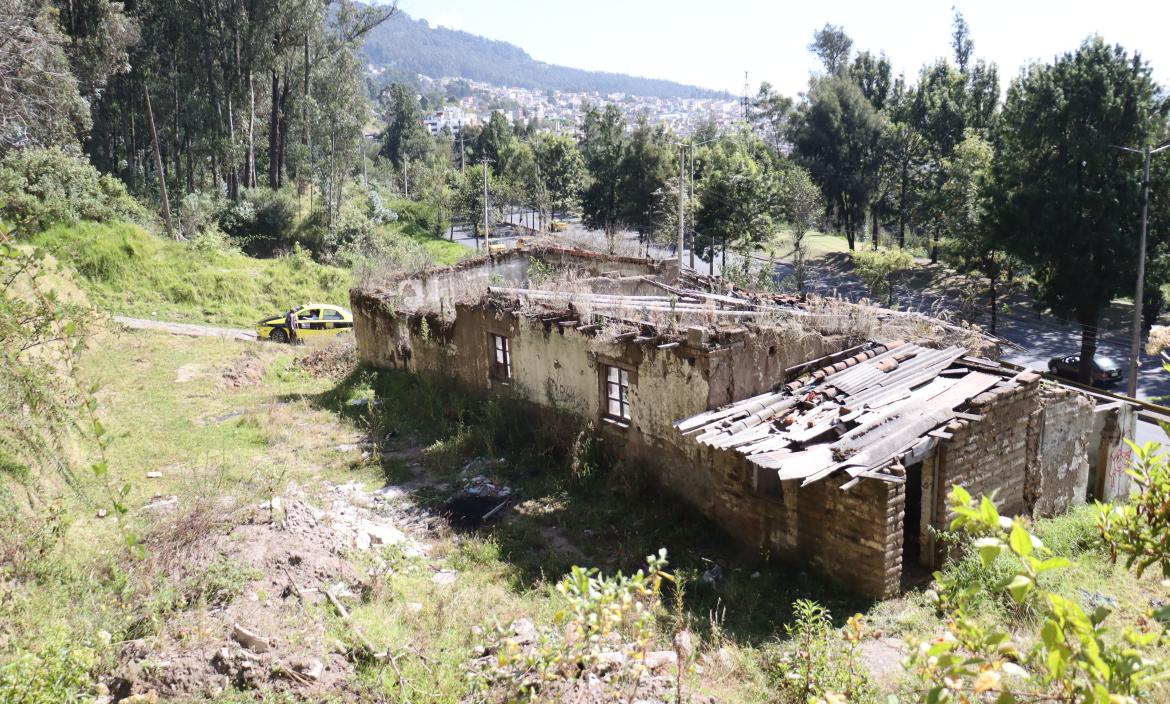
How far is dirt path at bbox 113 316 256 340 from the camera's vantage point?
24297 millimetres

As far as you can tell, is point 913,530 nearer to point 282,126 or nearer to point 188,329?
point 188,329

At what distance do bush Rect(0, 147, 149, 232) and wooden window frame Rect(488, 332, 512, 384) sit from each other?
18.9m

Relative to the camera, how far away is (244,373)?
20.1 meters

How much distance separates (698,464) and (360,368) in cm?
1159

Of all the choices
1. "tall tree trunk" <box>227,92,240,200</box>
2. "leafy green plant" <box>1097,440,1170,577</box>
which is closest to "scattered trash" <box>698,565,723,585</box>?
"leafy green plant" <box>1097,440,1170,577</box>

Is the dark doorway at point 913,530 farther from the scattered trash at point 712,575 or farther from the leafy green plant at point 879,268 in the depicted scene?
the leafy green plant at point 879,268

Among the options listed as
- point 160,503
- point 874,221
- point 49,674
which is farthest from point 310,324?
point 874,221

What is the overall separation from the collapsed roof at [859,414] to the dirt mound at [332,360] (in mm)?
13102

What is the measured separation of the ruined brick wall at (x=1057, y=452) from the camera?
10539 mm

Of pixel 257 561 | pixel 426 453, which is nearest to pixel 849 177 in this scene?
pixel 426 453

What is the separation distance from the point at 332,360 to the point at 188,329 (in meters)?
7.18

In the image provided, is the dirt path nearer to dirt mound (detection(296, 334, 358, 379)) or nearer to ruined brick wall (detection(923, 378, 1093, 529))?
dirt mound (detection(296, 334, 358, 379))

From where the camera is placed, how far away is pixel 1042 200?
2345 centimetres

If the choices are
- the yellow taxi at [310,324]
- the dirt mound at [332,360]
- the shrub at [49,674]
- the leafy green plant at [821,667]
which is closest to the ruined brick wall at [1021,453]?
the leafy green plant at [821,667]
